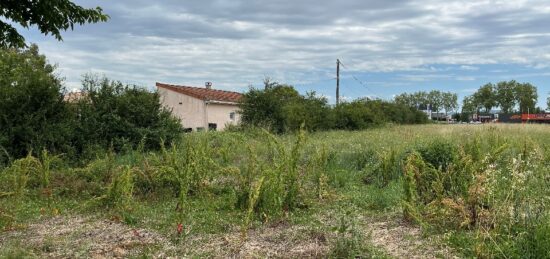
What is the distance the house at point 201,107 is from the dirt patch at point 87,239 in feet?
83.8

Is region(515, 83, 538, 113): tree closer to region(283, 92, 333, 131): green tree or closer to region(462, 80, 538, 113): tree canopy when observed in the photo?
region(462, 80, 538, 113): tree canopy

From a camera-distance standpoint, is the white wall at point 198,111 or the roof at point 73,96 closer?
the roof at point 73,96

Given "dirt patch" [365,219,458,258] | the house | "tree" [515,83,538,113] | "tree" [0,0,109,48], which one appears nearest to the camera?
"dirt patch" [365,219,458,258]

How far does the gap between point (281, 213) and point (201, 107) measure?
87.6ft

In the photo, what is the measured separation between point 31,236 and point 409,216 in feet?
12.7

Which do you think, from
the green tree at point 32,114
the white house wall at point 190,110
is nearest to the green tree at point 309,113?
the white house wall at point 190,110

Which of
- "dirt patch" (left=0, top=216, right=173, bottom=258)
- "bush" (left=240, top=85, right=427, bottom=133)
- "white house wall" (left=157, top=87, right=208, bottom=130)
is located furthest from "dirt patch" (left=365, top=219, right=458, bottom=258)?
"white house wall" (left=157, top=87, right=208, bottom=130)

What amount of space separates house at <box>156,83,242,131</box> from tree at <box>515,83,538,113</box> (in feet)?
257

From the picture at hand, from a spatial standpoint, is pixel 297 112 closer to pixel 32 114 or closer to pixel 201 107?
A: pixel 201 107

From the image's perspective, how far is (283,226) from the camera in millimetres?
5172

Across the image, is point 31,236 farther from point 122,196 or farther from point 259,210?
point 259,210

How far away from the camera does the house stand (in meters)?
31.6

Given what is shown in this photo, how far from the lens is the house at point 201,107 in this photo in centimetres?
3163

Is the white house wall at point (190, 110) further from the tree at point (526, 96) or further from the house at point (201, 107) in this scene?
the tree at point (526, 96)
